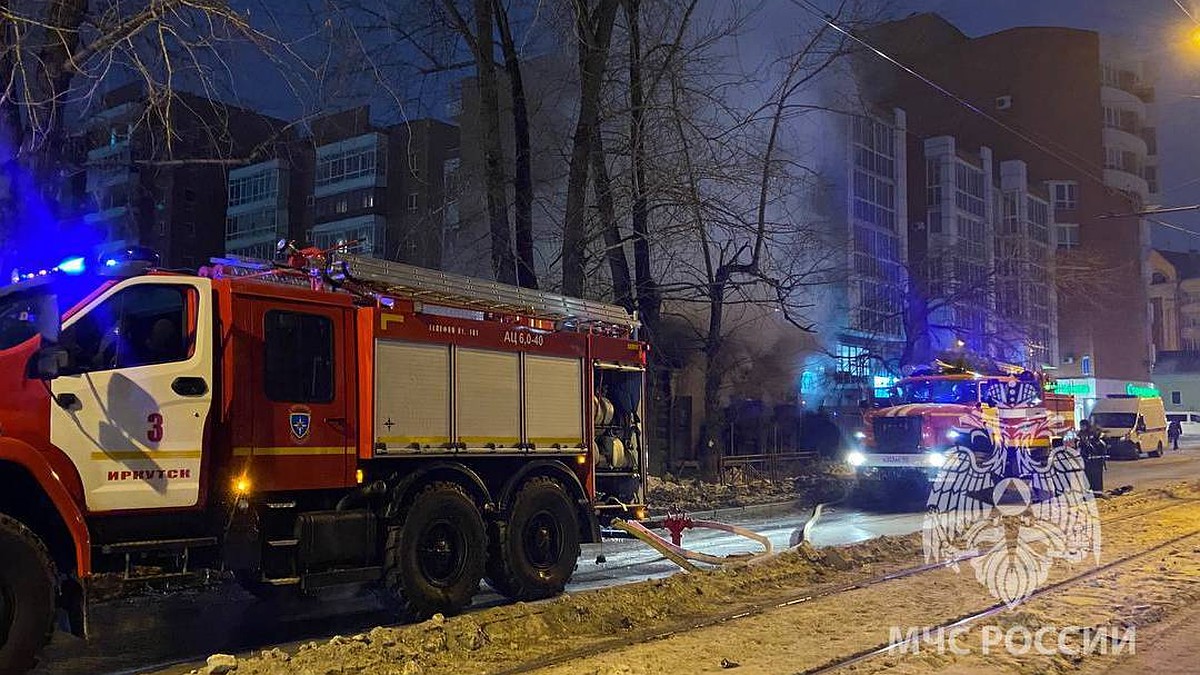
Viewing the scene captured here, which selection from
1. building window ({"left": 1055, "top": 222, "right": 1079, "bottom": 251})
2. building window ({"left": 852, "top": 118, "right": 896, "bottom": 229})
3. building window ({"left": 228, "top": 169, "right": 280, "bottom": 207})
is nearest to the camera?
building window ({"left": 852, "top": 118, "right": 896, "bottom": 229})

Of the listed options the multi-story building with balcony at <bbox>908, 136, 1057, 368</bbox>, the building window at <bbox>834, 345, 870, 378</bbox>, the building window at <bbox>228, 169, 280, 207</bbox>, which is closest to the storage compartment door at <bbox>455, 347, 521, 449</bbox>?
the multi-story building with balcony at <bbox>908, 136, 1057, 368</bbox>

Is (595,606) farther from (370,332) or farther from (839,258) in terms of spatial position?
(839,258)

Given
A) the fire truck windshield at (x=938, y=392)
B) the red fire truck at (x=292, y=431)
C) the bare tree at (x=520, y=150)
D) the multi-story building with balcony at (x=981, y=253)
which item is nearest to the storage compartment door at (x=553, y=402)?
the red fire truck at (x=292, y=431)

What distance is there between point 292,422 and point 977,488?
1395 cm

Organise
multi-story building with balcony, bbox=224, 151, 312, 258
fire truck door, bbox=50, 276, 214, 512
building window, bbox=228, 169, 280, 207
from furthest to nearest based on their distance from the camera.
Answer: building window, bbox=228, 169, 280, 207, multi-story building with balcony, bbox=224, 151, 312, 258, fire truck door, bbox=50, 276, 214, 512

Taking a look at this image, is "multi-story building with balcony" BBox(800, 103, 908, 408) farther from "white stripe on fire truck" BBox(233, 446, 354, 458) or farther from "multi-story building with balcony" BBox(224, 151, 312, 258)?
"multi-story building with balcony" BBox(224, 151, 312, 258)

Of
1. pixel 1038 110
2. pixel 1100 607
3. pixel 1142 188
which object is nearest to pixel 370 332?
pixel 1100 607

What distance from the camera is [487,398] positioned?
880 cm

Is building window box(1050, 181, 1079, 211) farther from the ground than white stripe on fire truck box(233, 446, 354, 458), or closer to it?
farther from the ground

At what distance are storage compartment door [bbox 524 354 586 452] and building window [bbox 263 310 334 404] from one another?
217 centimetres

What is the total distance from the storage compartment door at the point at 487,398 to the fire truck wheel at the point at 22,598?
3.45 metres

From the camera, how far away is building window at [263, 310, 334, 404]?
24.1ft

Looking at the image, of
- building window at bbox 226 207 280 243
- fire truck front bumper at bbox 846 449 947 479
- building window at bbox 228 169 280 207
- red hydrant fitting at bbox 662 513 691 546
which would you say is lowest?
red hydrant fitting at bbox 662 513 691 546

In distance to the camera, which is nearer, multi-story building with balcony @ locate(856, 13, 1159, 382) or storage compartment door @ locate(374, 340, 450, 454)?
storage compartment door @ locate(374, 340, 450, 454)
